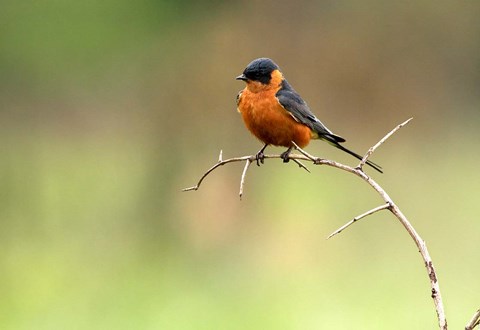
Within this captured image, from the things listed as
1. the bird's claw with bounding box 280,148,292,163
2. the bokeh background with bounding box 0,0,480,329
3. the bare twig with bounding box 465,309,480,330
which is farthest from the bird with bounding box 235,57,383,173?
the bokeh background with bounding box 0,0,480,329

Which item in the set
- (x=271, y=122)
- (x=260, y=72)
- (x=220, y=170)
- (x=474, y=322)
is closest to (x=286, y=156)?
(x=474, y=322)

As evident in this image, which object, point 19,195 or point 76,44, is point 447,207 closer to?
point 19,195

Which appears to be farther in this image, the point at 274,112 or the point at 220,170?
the point at 220,170

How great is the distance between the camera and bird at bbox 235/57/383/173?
4543mm

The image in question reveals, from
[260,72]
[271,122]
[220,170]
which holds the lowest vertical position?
[220,170]

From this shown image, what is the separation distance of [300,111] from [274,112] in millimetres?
127

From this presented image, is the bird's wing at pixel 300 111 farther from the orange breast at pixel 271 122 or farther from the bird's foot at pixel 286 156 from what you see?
the bird's foot at pixel 286 156

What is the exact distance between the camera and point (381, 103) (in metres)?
18.1

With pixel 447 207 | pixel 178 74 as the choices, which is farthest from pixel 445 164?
pixel 178 74

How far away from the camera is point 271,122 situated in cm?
454

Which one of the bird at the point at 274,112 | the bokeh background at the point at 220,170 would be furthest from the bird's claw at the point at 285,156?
the bokeh background at the point at 220,170

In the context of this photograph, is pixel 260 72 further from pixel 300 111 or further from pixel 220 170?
pixel 220 170

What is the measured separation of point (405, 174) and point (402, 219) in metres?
11.6

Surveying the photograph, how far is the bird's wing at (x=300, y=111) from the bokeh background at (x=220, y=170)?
14.4 feet
